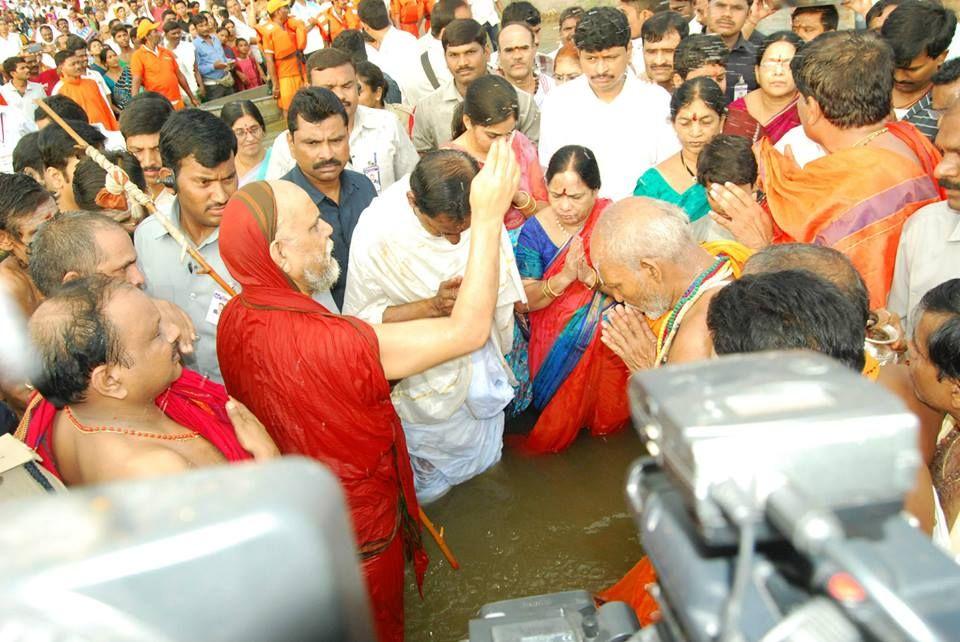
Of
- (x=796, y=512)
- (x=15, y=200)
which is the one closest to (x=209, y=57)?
(x=15, y=200)

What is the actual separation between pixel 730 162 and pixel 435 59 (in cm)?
361

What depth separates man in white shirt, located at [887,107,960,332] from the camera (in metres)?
2.20

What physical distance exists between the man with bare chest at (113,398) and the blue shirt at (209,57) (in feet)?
30.5

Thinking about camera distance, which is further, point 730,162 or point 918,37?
point 918,37

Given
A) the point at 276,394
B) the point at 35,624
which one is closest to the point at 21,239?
the point at 276,394

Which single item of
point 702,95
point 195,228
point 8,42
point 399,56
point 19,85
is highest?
point 8,42

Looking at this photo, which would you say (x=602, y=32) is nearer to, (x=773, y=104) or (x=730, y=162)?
(x=773, y=104)

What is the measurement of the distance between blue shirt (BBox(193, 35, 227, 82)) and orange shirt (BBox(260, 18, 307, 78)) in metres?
1.72

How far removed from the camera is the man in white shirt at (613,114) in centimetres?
386

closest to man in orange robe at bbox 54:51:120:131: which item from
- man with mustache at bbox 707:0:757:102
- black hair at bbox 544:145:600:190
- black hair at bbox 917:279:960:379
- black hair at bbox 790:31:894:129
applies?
black hair at bbox 544:145:600:190

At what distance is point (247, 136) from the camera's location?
4.15 metres

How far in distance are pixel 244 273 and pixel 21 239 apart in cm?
115

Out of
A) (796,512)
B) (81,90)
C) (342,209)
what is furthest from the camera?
(81,90)

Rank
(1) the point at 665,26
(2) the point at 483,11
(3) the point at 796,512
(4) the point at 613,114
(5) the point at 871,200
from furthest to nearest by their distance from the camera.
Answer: (2) the point at 483,11, (1) the point at 665,26, (4) the point at 613,114, (5) the point at 871,200, (3) the point at 796,512
